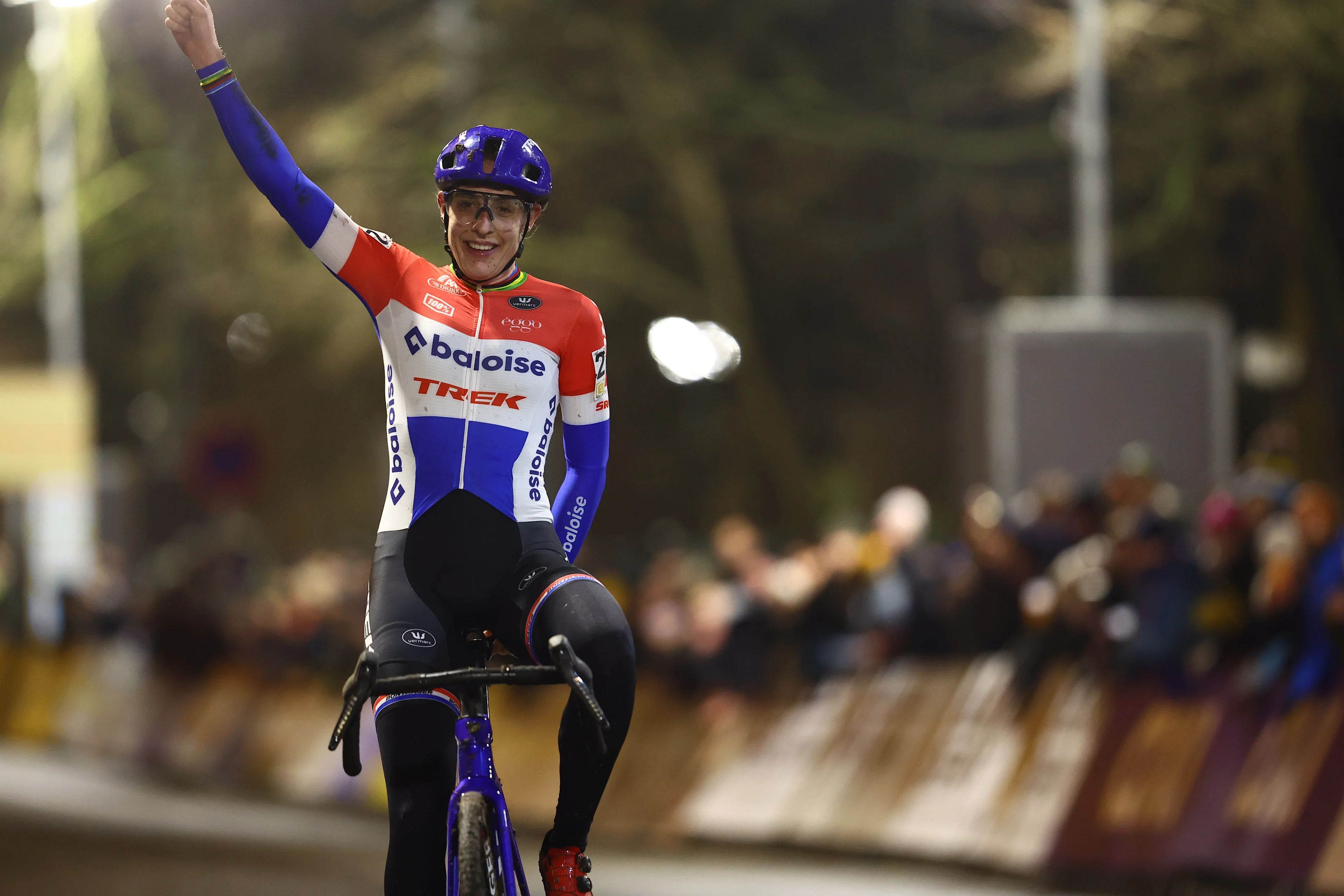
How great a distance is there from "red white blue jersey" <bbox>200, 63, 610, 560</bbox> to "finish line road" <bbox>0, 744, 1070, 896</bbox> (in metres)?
6.42

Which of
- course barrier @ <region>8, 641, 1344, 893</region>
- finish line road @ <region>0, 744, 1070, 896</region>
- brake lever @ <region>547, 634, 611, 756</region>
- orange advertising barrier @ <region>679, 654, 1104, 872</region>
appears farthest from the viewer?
finish line road @ <region>0, 744, 1070, 896</region>

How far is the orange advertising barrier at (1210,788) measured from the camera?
36.0 feet

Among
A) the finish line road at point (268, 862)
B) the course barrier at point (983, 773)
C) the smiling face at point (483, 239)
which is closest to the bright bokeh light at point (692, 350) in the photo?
the course barrier at point (983, 773)

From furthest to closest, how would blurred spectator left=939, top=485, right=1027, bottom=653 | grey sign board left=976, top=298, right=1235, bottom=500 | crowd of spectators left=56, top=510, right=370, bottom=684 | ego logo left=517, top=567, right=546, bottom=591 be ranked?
1. crowd of spectators left=56, top=510, right=370, bottom=684
2. grey sign board left=976, top=298, right=1235, bottom=500
3. blurred spectator left=939, top=485, right=1027, bottom=653
4. ego logo left=517, top=567, right=546, bottom=591

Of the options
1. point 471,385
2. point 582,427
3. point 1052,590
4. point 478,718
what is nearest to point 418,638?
point 478,718

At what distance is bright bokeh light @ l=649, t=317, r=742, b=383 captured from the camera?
72.4ft

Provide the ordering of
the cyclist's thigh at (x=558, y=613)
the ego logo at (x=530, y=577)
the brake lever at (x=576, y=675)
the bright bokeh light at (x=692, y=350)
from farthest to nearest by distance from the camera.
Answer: the bright bokeh light at (x=692, y=350), the ego logo at (x=530, y=577), the cyclist's thigh at (x=558, y=613), the brake lever at (x=576, y=675)

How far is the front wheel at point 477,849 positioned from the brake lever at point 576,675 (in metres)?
0.39

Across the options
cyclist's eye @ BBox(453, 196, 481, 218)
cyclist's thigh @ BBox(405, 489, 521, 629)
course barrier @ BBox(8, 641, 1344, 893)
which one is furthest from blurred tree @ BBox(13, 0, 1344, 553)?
cyclist's thigh @ BBox(405, 489, 521, 629)

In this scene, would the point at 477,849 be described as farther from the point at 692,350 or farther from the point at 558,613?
the point at 692,350

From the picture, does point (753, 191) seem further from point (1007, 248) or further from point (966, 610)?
point (966, 610)

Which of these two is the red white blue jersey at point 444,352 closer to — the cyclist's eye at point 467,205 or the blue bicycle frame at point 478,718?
the cyclist's eye at point 467,205

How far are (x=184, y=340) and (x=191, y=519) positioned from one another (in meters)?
2.96

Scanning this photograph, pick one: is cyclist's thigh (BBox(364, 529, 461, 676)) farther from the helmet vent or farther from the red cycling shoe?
the helmet vent
